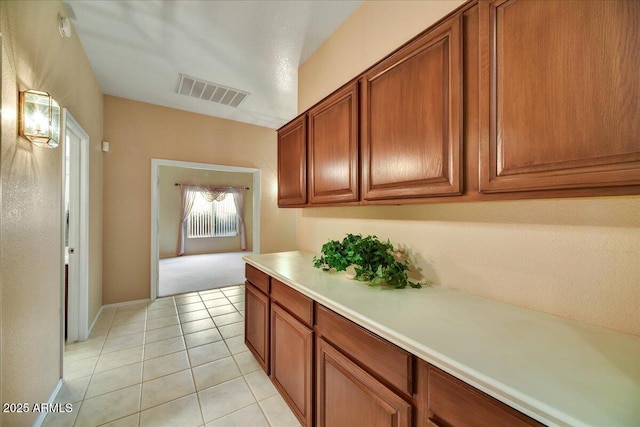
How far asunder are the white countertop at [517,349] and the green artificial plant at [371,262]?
0.10 m

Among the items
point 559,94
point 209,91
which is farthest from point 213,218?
point 559,94

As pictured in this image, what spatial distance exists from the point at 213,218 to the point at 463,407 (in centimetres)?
829

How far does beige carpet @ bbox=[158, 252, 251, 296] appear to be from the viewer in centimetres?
427

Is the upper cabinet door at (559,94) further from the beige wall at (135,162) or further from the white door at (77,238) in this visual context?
the beige wall at (135,162)

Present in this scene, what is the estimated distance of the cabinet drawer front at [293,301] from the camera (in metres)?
1.34

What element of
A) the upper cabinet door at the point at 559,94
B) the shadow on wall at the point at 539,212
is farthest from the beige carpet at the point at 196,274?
the upper cabinet door at the point at 559,94

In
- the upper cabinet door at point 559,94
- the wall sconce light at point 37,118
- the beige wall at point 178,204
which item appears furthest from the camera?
the beige wall at point 178,204

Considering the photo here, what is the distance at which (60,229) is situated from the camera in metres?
1.81

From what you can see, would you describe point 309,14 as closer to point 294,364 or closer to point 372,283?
point 372,283

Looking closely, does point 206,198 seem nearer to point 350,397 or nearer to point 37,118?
point 37,118

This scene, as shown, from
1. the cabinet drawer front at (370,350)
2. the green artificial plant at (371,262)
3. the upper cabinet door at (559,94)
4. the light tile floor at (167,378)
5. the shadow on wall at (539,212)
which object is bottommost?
the light tile floor at (167,378)

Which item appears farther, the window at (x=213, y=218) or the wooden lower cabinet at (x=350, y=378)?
the window at (x=213, y=218)

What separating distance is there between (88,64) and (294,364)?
11.7ft

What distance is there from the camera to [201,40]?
2.30m
